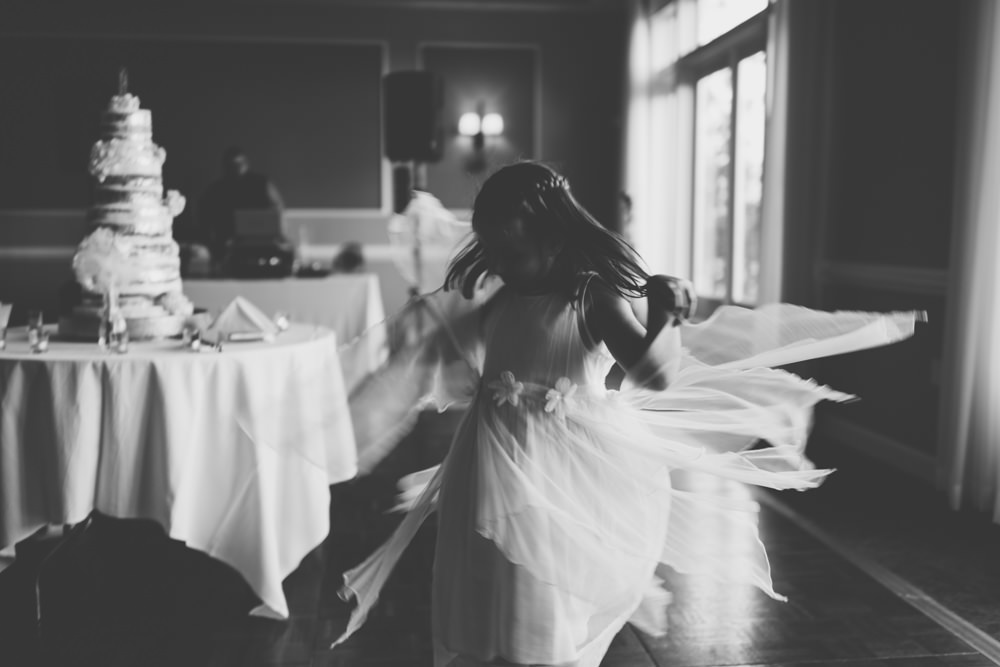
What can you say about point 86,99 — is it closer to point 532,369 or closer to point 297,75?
point 297,75

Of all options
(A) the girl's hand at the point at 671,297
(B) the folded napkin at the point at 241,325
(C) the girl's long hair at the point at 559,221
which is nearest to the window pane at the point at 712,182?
(B) the folded napkin at the point at 241,325

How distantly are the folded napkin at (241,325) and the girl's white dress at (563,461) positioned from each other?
3.77ft

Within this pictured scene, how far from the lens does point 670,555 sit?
1.63 m

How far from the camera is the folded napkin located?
8.67 ft

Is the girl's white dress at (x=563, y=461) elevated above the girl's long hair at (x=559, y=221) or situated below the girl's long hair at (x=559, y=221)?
below

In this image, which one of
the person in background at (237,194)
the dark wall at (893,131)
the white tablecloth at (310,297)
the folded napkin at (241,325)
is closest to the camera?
the folded napkin at (241,325)

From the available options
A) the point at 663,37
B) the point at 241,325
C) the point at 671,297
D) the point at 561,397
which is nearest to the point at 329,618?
the point at 241,325

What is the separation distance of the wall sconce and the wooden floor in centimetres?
576

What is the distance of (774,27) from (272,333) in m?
3.33

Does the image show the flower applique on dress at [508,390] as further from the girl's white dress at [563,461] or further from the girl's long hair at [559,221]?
the girl's long hair at [559,221]

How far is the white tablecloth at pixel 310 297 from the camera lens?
4.68 m

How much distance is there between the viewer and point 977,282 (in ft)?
11.0

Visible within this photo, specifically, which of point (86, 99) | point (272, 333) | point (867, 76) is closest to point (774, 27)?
point (867, 76)

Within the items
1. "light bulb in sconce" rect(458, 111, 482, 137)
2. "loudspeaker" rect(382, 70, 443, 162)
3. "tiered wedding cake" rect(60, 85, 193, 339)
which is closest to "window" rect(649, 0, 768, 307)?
"light bulb in sconce" rect(458, 111, 482, 137)
